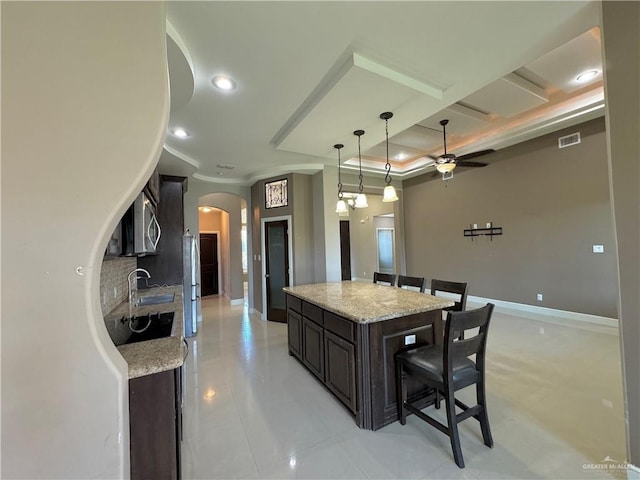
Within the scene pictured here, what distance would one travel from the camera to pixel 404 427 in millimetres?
2119

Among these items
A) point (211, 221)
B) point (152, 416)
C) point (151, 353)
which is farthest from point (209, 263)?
point (152, 416)

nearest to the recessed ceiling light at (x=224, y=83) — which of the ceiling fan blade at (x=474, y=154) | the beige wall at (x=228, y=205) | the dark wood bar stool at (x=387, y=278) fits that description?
the dark wood bar stool at (x=387, y=278)

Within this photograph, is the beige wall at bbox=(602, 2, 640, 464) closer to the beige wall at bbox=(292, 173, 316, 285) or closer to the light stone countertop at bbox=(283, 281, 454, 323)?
the light stone countertop at bbox=(283, 281, 454, 323)

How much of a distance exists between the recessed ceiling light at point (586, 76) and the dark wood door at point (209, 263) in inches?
339

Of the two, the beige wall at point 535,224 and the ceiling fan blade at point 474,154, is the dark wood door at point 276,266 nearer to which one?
the ceiling fan blade at point 474,154

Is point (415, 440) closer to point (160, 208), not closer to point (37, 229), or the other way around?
point (37, 229)

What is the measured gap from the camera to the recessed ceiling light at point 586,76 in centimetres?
312

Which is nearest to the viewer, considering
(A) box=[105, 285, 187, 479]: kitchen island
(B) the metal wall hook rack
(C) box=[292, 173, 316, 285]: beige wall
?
(A) box=[105, 285, 187, 479]: kitchen island

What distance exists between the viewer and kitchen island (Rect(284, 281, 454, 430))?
2105 mm

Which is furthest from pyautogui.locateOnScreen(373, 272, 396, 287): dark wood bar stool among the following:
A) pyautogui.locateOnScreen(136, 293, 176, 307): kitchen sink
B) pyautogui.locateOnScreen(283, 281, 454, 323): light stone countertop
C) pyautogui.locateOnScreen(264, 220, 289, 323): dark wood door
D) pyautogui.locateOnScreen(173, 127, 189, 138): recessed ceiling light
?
pyautogui.locateOnScreen(173, 127, 189, 138): recessed ceiling light

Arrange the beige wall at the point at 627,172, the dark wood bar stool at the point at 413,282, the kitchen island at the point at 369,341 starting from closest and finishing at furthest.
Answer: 1. the beige wall at the point at 627,172
2. the kitchen island at the point at 369,341
3. the dark wood bar stool at the point at 413,282

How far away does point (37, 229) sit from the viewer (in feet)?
2.94

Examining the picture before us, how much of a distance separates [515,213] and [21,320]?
21.6 ft

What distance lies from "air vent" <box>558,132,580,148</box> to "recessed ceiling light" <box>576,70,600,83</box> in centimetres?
141
